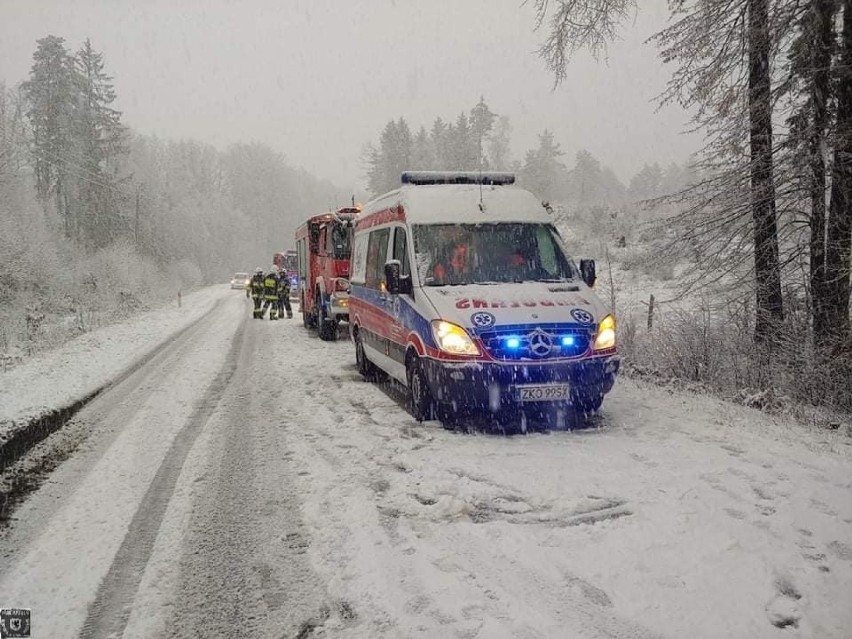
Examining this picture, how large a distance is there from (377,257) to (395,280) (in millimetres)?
1839

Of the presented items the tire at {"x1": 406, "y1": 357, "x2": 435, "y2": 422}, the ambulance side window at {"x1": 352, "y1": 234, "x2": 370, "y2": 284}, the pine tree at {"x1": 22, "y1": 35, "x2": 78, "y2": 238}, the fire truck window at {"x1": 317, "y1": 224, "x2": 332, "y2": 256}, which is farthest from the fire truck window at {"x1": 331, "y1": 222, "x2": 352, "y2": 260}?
the pine tree at {"x1": 22, "y1": 35, "x2": 78, "y2": 238}

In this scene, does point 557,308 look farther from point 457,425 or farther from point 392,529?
point 392,529

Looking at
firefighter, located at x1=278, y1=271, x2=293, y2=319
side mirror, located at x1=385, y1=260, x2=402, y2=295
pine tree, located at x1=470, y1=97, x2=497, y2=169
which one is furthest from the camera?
pine tree, located at x1=470, y1=97, x2=497, y2=169

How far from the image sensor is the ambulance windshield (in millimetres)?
6945

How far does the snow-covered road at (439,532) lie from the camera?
3027 millimetres

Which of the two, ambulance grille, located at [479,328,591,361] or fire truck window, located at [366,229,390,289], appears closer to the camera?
ambulance grille, located at [479,328,591,361]

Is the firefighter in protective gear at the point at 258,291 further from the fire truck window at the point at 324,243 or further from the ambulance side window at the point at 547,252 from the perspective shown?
the ambulance side window at the point at 547,252

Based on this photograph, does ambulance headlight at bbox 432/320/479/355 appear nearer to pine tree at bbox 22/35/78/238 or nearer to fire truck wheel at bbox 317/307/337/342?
fire truck wheel at bbox 317/307/337/342

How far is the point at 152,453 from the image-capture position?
5.88 metres

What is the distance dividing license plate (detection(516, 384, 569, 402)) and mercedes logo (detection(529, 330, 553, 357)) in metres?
0.33

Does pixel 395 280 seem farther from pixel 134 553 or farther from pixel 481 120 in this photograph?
pixel 481 120

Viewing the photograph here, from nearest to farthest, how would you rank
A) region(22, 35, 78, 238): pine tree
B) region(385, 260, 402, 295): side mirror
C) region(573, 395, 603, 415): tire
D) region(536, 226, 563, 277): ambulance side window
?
region(573, 395, 603, 415): tire < region(385, 260, 402, 295): side mirror < region(536, 226, 563, 277): ambulance side window < region(22, 35, 78, 238): pine tree

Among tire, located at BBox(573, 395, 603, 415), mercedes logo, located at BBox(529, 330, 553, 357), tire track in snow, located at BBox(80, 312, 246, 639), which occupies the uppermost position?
mercedes logo, located at BBox(529, 330, 553, 357)

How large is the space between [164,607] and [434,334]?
358 cm
